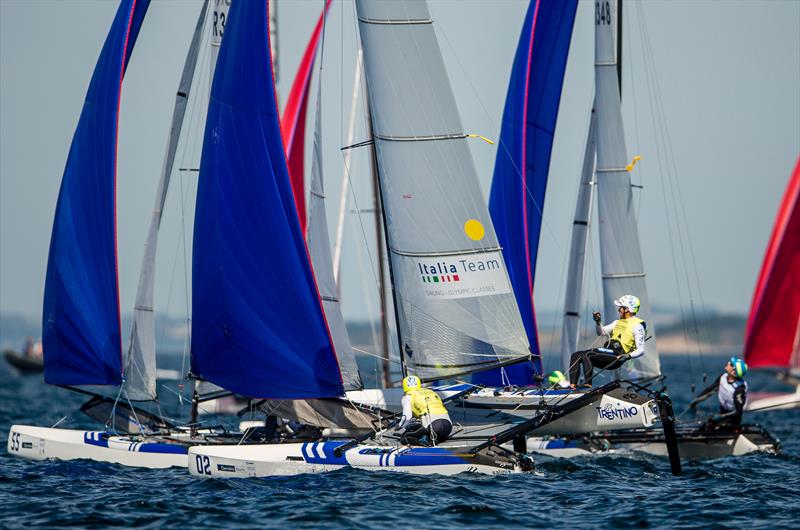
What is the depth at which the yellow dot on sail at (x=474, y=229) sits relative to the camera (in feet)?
60.5

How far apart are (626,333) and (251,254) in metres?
5.84

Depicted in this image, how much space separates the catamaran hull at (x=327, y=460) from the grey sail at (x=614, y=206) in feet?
25.6

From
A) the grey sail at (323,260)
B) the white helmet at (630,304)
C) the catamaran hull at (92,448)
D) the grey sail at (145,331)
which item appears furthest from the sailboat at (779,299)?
the catamaran hull at (92,448)

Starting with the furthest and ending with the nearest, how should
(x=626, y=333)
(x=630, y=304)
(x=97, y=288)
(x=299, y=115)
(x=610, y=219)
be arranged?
(x=299, y=115), (x=610, y=219), (x=97, y=288), (x=630, y=304), (x=626, y=333)

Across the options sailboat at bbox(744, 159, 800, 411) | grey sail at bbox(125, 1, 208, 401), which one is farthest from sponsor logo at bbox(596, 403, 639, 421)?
sailboat at bbox(744, 159, 800, 411)

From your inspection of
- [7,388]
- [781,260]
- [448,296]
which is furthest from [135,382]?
[7,388]

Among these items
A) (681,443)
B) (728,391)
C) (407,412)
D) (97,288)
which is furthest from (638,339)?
(97,288)

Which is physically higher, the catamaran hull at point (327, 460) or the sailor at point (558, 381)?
the sailor at point (558, 381)

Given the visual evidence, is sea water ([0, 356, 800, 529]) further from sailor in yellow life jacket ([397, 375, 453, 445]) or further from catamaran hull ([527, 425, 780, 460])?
catamaran hull ([527, 425, 780, 460])

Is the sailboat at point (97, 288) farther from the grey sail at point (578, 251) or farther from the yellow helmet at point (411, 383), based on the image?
the grey sail at point (578, 251)

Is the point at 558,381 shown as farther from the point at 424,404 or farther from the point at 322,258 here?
the point at 322,258

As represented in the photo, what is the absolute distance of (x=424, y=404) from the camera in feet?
57.1

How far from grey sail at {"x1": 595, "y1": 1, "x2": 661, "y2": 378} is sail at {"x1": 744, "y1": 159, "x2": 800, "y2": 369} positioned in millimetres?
5948

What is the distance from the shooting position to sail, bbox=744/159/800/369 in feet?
95.5
